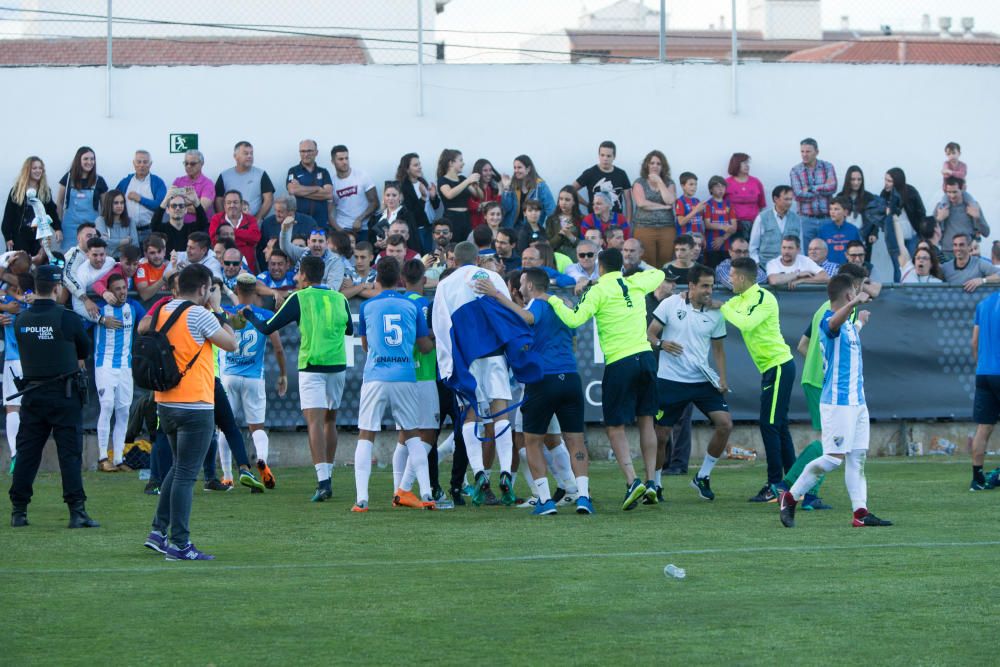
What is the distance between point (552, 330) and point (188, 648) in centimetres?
581

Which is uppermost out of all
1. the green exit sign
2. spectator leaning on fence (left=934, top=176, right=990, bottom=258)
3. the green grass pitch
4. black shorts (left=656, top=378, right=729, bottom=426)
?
the green exit sign

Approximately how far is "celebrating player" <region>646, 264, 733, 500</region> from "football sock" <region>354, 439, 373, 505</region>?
2.71 metres

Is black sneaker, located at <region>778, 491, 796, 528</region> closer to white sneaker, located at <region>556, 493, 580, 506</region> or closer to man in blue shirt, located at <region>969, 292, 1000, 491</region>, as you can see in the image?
white sneaker, located at <region>556, 493, 580, 506</region>

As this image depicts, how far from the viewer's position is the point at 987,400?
44.6 ft

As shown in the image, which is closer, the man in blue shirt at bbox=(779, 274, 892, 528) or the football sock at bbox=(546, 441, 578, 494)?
the man in blue shirt at bbox=(779, 274, 892, 528)

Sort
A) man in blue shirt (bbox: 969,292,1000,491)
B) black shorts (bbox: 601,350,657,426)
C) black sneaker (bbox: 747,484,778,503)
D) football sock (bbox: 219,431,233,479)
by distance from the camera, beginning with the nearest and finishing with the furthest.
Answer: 1. black shorts (bbox: 601,350,657,426)
2. black sneaker (bbox: 747,484,778,503)
3. man in blue shirt (bbox: 969,292,1000,491)
4. football sock (bbox: 219,431,233,479)

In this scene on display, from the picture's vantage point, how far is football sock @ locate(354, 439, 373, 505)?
40.1ft

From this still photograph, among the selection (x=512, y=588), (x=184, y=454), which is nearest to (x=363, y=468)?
(x=184, y=454)

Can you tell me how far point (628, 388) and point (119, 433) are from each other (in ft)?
22.6

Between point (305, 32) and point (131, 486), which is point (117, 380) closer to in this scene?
point (131, 486)

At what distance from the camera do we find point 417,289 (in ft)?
42.6

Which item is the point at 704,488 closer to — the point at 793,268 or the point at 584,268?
the point at 584,268

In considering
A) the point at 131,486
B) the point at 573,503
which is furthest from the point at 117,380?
the point at 573,503

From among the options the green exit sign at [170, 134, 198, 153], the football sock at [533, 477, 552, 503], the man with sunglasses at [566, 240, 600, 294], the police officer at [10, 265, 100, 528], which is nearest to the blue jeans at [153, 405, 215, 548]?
the police officer at [10, 265, 100, 528]
